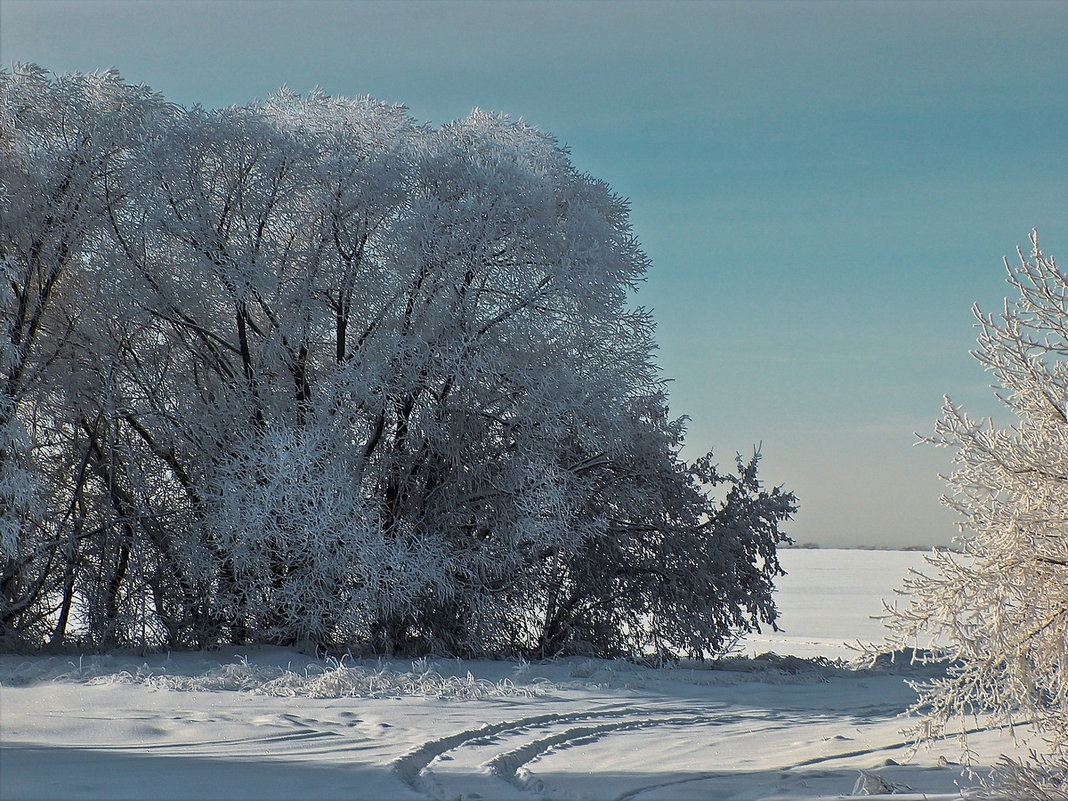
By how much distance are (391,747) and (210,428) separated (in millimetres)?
6733

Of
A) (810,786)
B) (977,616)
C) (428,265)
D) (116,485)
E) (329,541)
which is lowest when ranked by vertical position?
(810,786)

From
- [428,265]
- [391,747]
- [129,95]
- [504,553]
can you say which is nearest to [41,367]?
[129,95]

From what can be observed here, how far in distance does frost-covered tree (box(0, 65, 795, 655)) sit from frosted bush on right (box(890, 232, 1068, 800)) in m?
6.57

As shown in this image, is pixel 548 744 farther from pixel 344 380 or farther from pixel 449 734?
pixel 344 380

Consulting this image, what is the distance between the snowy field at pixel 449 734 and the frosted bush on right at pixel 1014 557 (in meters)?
0.49

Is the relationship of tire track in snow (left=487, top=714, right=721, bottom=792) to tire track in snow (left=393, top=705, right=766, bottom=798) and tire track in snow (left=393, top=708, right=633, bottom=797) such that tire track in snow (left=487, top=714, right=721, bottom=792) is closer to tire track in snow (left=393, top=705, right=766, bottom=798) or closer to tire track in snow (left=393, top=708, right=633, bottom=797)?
tire track in snow (left=393, top=705, right=766, bottom=798)

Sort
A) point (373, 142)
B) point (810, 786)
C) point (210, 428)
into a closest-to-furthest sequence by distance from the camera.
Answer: point (810, 786) < point (210, 428) < point (373, 142)

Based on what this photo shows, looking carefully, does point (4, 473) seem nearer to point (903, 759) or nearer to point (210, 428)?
point (210, 428)

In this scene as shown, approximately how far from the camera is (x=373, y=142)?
13172 millimetres

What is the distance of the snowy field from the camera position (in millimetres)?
4879

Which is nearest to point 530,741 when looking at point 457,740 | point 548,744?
point 548,744

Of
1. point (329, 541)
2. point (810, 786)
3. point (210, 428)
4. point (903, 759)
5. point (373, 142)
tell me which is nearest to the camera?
point (810, 786)

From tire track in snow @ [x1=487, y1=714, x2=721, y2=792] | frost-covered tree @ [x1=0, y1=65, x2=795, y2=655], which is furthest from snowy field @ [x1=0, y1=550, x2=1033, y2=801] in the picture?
frost-covered tree @ [x1=0, y1=65, x2=795, y2=655]

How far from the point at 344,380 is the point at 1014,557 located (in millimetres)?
7846
